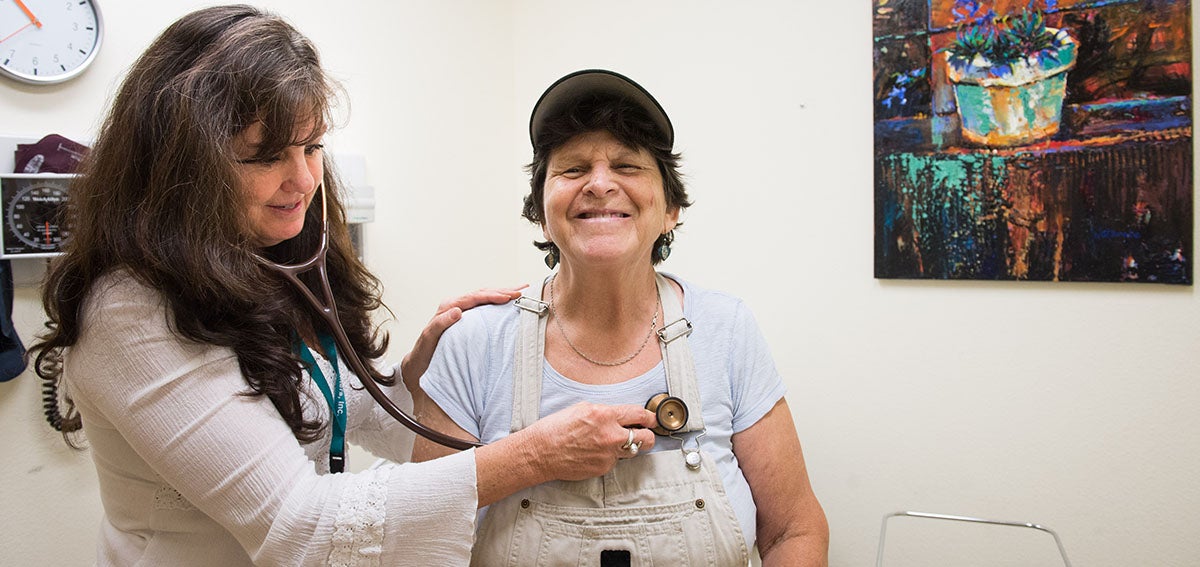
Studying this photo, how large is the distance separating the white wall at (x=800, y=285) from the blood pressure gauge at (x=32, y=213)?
0.39ft

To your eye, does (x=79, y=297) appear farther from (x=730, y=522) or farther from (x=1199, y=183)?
(x=1199, y=183)

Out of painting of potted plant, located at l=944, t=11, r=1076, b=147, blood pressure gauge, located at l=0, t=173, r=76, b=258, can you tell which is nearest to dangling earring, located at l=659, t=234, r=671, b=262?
painting of potted plant, located at l=944, t=11, r=1076, b=147

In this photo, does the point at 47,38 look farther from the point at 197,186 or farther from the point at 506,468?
the point at 506,468

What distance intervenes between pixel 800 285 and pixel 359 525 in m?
1.46

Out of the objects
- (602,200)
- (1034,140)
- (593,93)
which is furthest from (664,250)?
(1034,140)

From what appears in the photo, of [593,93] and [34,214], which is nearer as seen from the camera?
[593,93]

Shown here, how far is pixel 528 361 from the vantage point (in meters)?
1.28

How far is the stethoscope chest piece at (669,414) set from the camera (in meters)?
1.19

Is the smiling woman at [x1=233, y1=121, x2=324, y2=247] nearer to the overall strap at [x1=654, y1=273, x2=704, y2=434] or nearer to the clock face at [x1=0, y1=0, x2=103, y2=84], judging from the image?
the overall strap at [x1=654, y1=273, x2=704, y2=434]

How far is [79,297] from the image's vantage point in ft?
3.16

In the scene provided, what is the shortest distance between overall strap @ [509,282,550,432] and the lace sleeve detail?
305 millimetres

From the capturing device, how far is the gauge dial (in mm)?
1418

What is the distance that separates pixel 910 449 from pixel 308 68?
169 centimetres

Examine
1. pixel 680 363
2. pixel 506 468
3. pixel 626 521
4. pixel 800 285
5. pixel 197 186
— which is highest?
pixel 197 186
